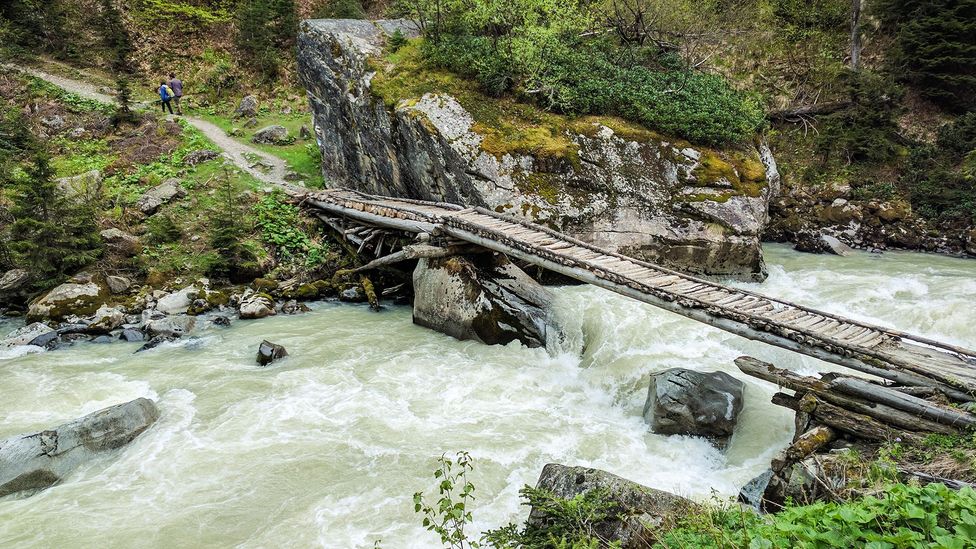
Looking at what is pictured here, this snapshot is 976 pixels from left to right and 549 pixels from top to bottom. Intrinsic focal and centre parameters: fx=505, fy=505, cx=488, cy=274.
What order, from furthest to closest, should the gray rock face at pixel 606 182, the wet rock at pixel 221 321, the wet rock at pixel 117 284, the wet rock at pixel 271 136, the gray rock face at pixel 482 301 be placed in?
the wet rock at pixel 271 136 → the gray rock face at pixel 606 182 → the wet rock at pixel 117 284 → the wet rock at pixel 221 321 → the gray rock face at pixel 482 301

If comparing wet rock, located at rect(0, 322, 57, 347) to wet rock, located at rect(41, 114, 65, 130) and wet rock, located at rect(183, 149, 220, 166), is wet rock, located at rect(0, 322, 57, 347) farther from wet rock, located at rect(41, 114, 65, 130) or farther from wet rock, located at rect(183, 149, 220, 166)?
wet rock, located at rect(41, 114, 65, 130)

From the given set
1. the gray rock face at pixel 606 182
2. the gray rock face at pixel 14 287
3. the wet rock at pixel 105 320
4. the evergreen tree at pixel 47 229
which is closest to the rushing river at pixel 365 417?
the wet rock at pixel 105 320

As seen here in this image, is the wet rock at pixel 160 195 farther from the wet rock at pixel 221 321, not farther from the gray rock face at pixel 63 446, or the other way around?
the gray rock face at pixel 63 446

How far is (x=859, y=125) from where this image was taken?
66.3 ft

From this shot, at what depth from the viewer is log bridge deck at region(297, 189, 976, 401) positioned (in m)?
6.64

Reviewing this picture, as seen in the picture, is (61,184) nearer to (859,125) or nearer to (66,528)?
(66,528)

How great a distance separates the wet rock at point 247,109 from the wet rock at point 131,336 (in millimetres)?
16814

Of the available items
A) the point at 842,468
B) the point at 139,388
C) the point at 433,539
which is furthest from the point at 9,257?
the point at 842,468

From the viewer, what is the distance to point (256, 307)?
13.1 m

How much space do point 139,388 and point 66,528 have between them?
3.72 meters

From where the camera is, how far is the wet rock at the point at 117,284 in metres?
13.6

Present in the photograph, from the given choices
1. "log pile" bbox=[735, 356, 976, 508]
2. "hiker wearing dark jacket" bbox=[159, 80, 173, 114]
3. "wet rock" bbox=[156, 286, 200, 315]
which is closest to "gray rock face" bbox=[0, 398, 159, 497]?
"wet rock" bbox=[156, 286, 200, 315]

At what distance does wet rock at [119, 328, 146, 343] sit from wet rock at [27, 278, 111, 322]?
1.73m

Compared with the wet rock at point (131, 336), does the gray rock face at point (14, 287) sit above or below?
above
